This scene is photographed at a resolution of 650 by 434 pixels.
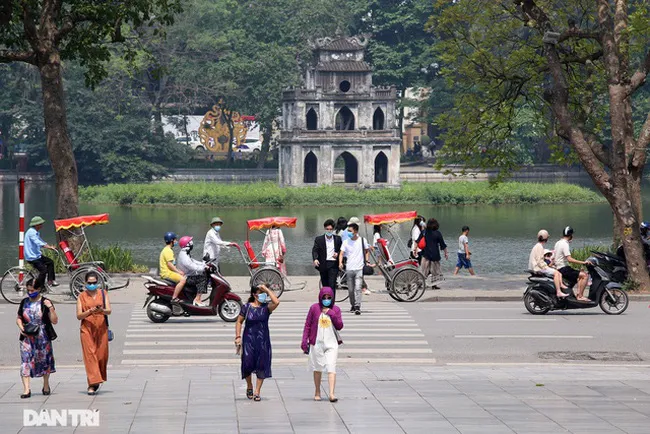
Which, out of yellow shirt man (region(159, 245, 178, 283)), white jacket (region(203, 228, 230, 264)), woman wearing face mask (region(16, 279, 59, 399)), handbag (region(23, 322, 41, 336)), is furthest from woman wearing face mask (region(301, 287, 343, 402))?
white jacket (region(203, 228, 230, 264))

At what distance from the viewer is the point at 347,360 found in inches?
734

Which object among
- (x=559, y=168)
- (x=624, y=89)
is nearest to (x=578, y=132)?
(x=624, y=89)

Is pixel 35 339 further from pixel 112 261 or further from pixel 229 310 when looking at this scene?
pixel 112 261

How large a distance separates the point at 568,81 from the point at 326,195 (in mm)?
51287

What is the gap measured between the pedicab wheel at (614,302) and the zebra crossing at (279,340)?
12.7ft

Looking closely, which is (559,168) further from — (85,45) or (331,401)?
(331,401)

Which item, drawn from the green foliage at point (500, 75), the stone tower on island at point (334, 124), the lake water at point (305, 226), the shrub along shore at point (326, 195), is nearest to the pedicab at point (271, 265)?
the green foliage at point (500, 75)

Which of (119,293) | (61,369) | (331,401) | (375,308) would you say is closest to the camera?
(331,401)

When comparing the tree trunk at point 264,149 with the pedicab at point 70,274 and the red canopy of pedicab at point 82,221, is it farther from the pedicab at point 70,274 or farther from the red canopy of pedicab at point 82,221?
the red canopy of pedicab at point 82,221

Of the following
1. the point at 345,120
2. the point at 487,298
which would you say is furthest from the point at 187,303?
the point at 345,120

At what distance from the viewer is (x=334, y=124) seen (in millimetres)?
91875

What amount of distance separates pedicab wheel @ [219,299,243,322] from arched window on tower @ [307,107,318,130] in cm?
7054

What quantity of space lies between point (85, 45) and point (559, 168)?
76318 mm

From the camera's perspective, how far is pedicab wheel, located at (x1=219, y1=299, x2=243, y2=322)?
73.5 ft
